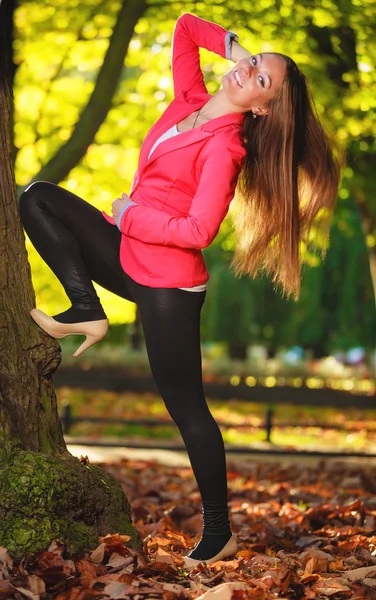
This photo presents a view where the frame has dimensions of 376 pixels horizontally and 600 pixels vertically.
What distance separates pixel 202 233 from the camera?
356cm

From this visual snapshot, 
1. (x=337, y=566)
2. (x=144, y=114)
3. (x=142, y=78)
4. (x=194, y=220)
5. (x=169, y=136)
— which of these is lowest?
(x=337, y=566)

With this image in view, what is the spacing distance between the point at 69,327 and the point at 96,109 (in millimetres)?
4303

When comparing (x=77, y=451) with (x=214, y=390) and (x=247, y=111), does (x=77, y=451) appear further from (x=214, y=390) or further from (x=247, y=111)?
(x=247, y=111)

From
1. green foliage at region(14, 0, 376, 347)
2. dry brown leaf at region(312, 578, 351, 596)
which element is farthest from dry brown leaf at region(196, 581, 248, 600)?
green foliage at region(14, 0, 376, 347)

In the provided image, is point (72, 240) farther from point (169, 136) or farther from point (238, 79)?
point (238, 79)

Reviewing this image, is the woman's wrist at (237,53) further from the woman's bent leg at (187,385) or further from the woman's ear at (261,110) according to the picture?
the woman's bent leg at (187,385)

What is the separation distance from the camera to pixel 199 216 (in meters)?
3.55

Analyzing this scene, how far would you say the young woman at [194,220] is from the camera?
12.1 feet

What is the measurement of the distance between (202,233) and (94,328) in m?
0.70

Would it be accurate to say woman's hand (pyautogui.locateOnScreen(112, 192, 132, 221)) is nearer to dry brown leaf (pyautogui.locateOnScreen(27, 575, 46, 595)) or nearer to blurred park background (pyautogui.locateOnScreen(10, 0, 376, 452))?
blurred park background (pyautogui.locateOnScreen(10, 0, 376, 452))

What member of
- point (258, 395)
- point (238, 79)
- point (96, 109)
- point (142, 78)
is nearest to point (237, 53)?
point (238, 79)

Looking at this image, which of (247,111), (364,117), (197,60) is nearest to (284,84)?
(247,111)

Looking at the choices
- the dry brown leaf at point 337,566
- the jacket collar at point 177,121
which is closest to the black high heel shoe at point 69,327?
the jacket collar at point 177,121

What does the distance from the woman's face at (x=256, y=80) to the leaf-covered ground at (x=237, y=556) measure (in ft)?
6.54
